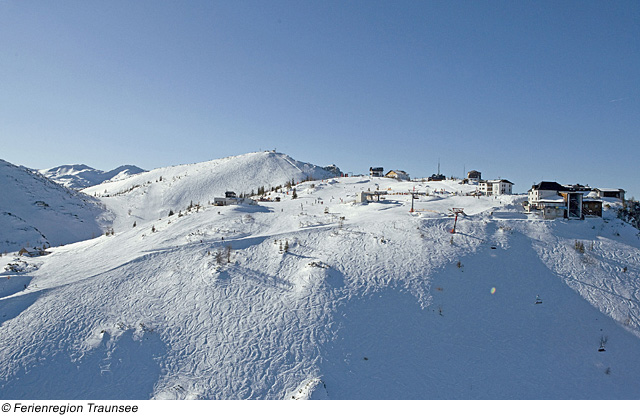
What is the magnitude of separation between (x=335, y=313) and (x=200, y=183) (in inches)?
2214

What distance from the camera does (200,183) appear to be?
216 feet

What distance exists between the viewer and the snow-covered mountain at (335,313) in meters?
12.7

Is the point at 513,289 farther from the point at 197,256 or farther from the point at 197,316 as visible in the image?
the point at 197,256

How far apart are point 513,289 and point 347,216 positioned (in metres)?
13.6

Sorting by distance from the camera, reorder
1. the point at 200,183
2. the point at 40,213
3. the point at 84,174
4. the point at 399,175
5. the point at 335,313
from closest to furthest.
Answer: the point at 335,313, the point at 40,213, the point at 200,183, the point at 399,175, the point at 84,174

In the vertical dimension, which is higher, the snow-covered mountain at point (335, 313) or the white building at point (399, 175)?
the white building at point (399, 175)

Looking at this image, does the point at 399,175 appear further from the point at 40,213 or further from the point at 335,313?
the point at 335,313

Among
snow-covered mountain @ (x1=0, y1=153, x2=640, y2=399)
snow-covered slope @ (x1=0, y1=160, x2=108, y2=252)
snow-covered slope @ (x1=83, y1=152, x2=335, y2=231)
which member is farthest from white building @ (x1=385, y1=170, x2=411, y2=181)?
snow-covered slope @ (x1=0, y1=160, x2=108, y2=252)

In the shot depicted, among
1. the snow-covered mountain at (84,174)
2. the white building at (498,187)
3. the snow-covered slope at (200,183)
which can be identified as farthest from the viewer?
the snow-covered mountain at (84,174)

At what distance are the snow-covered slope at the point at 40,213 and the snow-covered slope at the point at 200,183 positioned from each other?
12.1ft

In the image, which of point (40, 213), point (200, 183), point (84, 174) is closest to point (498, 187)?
point (200, 183)

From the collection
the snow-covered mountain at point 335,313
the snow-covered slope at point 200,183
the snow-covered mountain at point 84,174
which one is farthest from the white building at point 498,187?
the snow-covered mountain at point 84,174

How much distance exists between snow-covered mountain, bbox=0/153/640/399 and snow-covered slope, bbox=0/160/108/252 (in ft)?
37.5

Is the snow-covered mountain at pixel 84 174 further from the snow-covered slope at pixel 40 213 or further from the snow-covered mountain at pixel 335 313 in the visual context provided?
the snow-covered mountain at pixel 335 313
